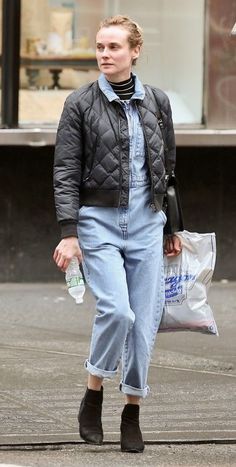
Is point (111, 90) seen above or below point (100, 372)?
above

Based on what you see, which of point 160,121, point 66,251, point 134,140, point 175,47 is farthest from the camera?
point 175,47

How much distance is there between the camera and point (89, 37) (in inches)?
409

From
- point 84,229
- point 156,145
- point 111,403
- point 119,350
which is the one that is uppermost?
point 156,145

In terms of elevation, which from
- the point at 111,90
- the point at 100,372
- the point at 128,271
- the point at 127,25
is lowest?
the point at 100,372

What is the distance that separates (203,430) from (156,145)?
1.47 m

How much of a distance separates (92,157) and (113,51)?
472mm

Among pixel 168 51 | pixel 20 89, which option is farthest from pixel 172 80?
pixel 20 89

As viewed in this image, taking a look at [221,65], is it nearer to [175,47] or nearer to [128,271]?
[175,47]

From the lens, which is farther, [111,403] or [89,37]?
[89,37]

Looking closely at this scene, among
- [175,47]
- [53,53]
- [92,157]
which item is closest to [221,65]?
[175,47]

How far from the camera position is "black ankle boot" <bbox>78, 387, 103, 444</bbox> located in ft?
18.3

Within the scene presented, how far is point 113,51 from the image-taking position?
5.44 m

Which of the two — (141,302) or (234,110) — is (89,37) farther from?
(141,302)

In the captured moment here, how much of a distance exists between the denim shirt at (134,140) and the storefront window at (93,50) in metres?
4.75
